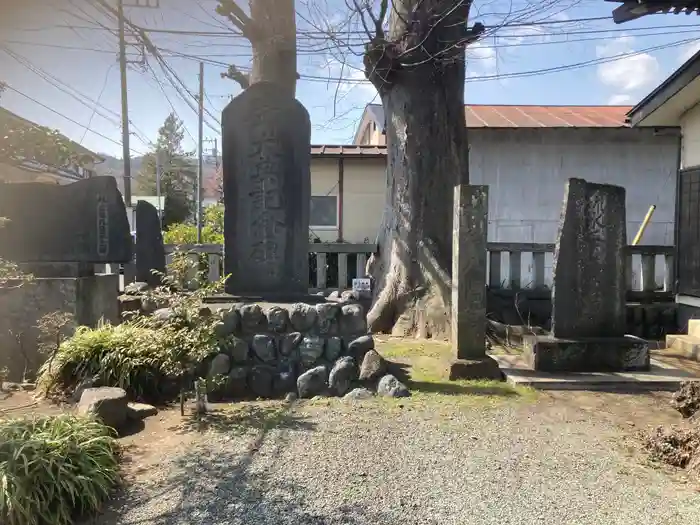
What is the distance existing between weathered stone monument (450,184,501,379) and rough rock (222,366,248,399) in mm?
2087

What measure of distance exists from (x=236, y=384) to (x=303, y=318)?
0.93m

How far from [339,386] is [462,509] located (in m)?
2.41

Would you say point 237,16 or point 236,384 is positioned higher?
point 237,16

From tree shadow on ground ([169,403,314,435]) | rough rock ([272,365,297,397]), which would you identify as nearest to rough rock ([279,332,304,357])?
rough rock ([272,365,297,397])

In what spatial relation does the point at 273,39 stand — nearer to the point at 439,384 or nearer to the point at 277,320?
the point at 277,320

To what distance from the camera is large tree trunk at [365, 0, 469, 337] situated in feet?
26.7

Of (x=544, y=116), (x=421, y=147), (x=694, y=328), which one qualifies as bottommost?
(x=694, y=328)

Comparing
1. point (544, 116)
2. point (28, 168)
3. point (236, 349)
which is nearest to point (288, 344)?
point (236, 349)

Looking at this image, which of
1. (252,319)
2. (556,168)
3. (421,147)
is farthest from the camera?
(556,168)

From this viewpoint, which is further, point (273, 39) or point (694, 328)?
point (273, 39)

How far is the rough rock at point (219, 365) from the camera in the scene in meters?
5.37

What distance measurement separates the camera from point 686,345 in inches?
297

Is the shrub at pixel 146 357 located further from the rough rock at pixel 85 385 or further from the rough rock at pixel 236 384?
the rough rock at pixel 236 384

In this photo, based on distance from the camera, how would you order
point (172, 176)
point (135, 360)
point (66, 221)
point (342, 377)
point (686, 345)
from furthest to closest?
point (172, 176) → point (66, 221) → point (686, 345) → point (342, 377) → point (135, 360)
